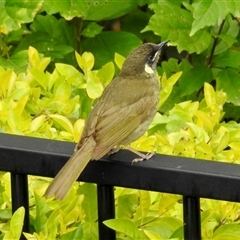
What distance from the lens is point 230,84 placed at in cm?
381

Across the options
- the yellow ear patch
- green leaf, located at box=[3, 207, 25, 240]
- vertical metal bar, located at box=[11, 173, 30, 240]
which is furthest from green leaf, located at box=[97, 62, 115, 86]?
green leaf, located at box=[3, 207, 25, 240]

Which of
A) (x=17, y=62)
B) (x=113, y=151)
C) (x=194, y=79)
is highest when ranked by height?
(x=17, y=62)

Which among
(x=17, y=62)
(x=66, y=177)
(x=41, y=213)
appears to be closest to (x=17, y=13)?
(x=17, y=62)

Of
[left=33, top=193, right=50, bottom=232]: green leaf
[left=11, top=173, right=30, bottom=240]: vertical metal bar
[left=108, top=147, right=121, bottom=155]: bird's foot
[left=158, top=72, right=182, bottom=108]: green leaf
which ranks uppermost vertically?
[left=158, top=72, right=182, bottom=108]: green leaf

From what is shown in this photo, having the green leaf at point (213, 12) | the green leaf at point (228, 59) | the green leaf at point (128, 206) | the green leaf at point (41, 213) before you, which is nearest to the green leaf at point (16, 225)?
the green leaf at point (41, 213)

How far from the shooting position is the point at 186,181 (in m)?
2.19

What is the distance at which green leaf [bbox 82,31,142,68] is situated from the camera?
13.7ft

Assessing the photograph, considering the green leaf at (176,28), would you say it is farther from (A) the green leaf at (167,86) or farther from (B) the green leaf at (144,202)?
(B) the green leaf at (144,202)

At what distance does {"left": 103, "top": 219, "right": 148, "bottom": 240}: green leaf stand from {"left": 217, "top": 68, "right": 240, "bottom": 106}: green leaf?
4.89ft

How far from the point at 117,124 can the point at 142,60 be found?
575mm

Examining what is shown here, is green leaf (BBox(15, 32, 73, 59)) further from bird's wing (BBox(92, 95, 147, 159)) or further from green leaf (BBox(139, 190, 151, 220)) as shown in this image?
green leaf (BBox(139, 190, 151, 220))

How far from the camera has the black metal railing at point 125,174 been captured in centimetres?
217

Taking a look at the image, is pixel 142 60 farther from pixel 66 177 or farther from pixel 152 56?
pixel 66 177

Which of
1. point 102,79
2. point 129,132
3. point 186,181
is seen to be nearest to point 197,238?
point 186,181
